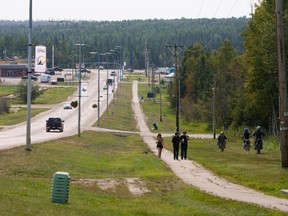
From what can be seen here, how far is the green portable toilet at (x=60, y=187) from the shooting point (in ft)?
60.7

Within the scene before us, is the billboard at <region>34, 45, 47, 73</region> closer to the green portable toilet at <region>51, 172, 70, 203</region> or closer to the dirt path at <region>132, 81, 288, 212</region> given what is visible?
the dirt path at <region>132, 81, 288, 212</region>

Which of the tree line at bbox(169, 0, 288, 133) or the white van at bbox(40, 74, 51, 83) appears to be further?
the white van at bbox(40, 74, 51, 83)

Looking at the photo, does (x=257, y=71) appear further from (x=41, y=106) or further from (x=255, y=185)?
(x=41, y=106)

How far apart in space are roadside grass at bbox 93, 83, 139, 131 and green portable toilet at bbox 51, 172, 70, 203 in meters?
73.2

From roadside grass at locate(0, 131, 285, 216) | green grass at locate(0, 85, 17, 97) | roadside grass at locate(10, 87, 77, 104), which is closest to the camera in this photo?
roadside grass at locate(0, 131, 285, 216)

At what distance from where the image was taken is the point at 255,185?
2678 centimetres

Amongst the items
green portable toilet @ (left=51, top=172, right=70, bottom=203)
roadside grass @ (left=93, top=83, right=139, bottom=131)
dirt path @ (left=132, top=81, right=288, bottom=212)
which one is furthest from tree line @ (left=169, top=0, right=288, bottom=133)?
green portable toilet @ (left=51, top=172, right=70, bottom=203)

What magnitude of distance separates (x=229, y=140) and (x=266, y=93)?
588cm

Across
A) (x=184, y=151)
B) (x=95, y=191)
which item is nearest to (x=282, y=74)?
(x=95, y=191)

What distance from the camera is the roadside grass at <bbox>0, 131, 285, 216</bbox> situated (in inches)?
719

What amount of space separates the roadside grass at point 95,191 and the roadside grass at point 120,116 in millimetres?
55612

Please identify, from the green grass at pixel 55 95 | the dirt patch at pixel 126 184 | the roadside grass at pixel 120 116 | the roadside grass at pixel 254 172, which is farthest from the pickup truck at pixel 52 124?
the green grass at pixel 55 95

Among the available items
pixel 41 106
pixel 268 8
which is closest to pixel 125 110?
pixel 41 106

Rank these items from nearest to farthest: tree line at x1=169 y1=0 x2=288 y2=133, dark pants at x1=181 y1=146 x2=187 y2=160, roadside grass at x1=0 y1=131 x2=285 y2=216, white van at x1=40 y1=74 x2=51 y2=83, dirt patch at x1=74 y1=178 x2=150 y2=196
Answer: roadside grass at x1=0 y1=131 x2=285 y2=216, dirt patch at x1=74 y1=178 x2=150 y2=196, dark pants at x1=181 y1=146 x2=187 y2=160, tree line at x1=169 y1=0 x2=288 y2=133, white van at x1=40 y1=74 x2=51 y2=83
